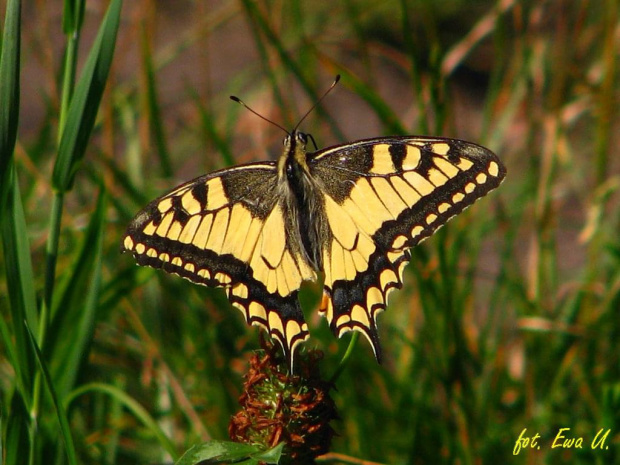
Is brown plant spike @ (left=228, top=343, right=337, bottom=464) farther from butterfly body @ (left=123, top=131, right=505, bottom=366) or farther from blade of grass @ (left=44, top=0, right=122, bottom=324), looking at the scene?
blade of grass @ (left=44, top=0, right=122, bottom=324)

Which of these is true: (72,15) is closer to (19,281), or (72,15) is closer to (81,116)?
(81,116)

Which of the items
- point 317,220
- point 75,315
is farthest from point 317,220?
point 75,315

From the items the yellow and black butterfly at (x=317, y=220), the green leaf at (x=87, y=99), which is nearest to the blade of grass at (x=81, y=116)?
the green leaf at (x=87, y=99)

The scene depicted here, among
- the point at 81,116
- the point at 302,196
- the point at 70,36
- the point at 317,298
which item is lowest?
the point at 317,298

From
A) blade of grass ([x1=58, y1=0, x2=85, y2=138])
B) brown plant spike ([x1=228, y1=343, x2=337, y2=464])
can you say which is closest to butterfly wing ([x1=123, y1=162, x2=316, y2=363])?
brown plant spike ([x1=228, y1=343, x2=337, y2=464])

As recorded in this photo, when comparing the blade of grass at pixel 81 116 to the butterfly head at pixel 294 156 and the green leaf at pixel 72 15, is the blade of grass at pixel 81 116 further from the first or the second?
the butterfly head at pixel 294 156

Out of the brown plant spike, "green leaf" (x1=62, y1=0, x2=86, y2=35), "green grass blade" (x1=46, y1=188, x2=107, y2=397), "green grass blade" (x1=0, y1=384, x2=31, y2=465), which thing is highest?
"green leaf" (x1=62, y1=0, x2=86, y2=35)
